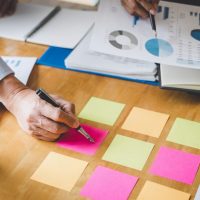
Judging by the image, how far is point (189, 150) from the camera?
1060mm

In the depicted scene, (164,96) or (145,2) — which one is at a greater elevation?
(145,2)

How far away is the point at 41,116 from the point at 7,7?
70 centimetres

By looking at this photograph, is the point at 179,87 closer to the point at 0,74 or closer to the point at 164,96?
the point at 164,96

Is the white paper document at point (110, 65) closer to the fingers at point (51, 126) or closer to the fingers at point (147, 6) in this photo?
the fingers at point (147, 6)

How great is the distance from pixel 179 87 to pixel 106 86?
0.68 feet

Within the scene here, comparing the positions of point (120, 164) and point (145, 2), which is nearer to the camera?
point (120, 164)

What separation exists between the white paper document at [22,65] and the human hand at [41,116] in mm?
150

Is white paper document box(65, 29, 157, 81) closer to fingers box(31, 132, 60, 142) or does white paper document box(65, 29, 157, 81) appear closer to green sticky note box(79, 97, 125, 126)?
green sticky note box(79, 97, 125, 126)

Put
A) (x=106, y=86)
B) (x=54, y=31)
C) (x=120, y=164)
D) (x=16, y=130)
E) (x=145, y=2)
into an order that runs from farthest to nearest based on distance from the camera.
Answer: (x=54, y=31) → (x=145, y=2) → (x=106, y=86) → (x=16, y=130) → (x=120, y=164)

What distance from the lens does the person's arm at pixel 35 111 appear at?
1.09 metres

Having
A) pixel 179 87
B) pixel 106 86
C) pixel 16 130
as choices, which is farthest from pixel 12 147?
pixel 179 87

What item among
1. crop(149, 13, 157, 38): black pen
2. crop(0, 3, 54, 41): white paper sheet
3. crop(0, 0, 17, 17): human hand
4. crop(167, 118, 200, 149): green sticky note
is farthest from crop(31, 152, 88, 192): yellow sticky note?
crop(0, 0, 17, 17): human hand

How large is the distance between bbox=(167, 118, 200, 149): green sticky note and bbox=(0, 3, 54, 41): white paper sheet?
0.65 m

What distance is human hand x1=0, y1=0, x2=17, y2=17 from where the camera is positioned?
1665 millimetres
